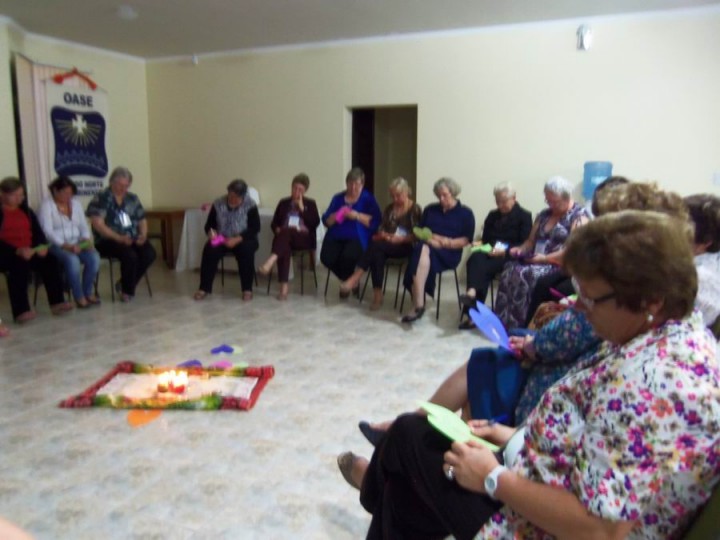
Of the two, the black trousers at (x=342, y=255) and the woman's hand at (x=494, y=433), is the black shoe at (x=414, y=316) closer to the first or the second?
the black trousers at (x=342, y=255)

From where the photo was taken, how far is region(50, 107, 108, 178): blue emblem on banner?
5949mm

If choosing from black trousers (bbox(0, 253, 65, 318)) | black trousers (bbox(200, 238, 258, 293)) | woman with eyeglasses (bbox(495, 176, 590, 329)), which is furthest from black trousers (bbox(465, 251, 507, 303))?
black trousers (bbox(0, 253, 65, 318))

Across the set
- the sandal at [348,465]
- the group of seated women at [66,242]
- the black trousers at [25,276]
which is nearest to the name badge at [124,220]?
the group of seated women at [66,242]

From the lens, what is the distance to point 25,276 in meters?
4.18

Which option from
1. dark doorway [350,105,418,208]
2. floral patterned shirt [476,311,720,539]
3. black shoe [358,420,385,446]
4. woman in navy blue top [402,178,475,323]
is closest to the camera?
floral patterned shirt [476,311,720,539]

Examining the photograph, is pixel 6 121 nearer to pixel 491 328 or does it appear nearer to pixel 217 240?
pixel 217 240

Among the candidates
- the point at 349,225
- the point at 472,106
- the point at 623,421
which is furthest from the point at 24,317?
the point at 623,421

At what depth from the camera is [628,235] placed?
0.97 metres

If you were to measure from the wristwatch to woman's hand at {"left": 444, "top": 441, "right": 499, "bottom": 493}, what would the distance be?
1 centimetres

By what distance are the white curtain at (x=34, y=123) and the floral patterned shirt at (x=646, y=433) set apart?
234 inches

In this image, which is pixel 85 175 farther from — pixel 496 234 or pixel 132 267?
pixel 496 234

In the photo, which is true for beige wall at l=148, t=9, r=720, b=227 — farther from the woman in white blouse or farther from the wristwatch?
the wristwatch

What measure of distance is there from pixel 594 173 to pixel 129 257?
12.7ft

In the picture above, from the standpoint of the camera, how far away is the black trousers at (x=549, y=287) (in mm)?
3246
